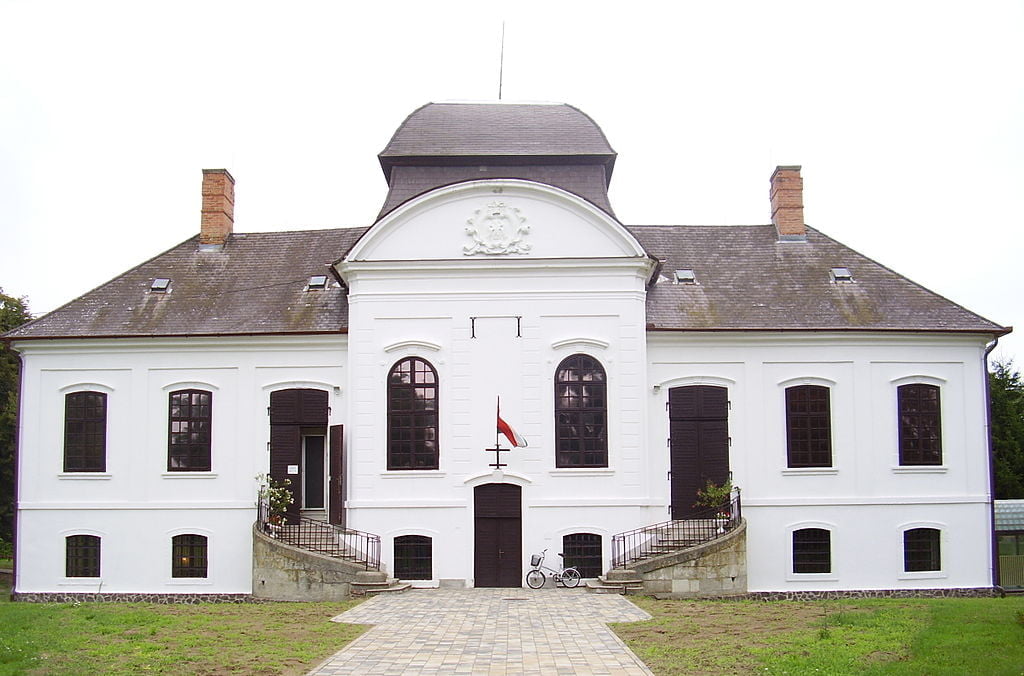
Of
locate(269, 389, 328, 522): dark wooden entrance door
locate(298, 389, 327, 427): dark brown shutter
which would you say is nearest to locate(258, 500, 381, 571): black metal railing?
locate(269, 389, 328, 522): dark wooden entrance door

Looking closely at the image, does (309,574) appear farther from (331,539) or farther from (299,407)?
(299,407)

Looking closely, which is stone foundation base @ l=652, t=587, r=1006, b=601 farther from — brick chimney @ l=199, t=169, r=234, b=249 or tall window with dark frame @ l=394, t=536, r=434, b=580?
brick chimney @ l=199, t=169, r=234, b=249

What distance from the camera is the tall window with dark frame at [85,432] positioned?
79.0 ft

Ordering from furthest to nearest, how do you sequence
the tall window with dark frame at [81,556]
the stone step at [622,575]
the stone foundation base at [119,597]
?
the tall window with dark frame at [81,556] < the stone foundation base at [119,597] < the stone step at [622,575]

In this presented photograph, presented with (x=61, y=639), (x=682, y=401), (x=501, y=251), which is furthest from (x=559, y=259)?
(x=61, y=639)

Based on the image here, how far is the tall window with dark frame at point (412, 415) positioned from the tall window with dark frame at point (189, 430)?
14.5 ft

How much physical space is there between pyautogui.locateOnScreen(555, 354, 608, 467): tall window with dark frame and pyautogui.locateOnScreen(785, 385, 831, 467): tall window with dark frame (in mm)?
4389

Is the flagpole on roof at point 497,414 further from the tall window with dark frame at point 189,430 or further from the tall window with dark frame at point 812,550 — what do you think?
the tall window with dark frame at point 812,550

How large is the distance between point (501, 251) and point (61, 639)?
40.3 ft

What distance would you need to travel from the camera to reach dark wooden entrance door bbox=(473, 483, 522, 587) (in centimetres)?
2244

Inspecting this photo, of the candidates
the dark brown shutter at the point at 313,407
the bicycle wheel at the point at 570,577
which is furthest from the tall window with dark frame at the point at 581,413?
the dark brown shutter at the point at 313,407

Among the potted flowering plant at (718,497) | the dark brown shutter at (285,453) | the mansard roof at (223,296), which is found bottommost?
the potted flowering plant at (718,497)

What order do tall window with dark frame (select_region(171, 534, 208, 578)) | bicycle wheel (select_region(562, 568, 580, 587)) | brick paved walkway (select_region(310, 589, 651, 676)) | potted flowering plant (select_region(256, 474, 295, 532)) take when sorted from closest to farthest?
brick paved walkway (select_region(310, 589, 651, 676)), bicycle wheel (select_region(562, 568, 580, 587)), potted flowering plant (select_region(256, 474, 295, 532)), tall window with dark frame (select_region(171, 534, 208, 578))

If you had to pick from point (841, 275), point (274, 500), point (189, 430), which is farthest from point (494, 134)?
point (189, 430)
